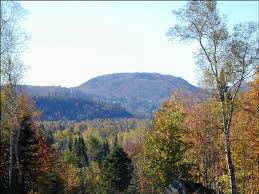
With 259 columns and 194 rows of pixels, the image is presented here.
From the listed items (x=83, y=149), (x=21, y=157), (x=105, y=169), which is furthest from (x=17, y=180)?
(x=83, y=149)

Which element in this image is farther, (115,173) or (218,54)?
(115,173)

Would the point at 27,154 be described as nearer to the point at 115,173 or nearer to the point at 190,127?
the point at 190,127

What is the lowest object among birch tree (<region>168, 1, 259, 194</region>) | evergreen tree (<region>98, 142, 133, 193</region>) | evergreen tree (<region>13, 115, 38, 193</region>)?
evergreen tree (<region>98, 142, 133, 193</region>)

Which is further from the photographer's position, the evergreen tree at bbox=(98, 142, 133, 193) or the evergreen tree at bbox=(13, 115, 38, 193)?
the evergreen tree at bbox=(98, 142, 133, 193)

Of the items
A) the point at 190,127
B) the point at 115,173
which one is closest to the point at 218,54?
the point at 190,127

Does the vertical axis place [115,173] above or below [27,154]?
below

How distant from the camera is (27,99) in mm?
50531

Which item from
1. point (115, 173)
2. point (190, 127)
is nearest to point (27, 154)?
point (190, 127)

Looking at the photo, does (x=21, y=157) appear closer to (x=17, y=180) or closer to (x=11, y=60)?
(x=17, y=180)

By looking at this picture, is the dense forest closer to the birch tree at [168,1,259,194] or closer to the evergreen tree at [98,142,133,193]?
the birch tree at [168,1,259,194]

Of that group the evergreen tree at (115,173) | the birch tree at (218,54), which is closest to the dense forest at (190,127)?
the birch tree at (218,54)

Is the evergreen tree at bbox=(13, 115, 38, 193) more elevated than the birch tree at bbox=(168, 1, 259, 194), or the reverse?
the birch tree at bbox=(168, 1, 259, 194)

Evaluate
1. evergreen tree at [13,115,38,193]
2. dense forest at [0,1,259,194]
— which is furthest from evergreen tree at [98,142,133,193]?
evergreen tree at [13,115,38,193]

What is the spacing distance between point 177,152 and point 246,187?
8814 millimetres
